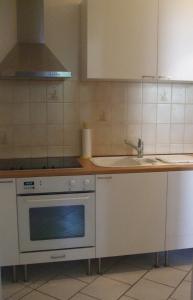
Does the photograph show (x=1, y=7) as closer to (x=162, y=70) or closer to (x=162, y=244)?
(x=162, y=70)

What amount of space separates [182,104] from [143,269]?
1488mm

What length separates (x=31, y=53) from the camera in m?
2.51

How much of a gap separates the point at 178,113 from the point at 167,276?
1.42 meters

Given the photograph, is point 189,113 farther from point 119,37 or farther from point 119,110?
point 119,37

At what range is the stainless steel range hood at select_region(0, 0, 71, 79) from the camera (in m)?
2.36

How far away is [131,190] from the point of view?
2451 mm

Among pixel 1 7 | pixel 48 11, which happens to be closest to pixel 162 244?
pixel 48 11

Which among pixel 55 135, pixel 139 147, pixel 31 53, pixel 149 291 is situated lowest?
pixel 149 291

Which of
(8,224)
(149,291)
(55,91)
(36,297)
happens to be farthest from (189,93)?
(36,297)

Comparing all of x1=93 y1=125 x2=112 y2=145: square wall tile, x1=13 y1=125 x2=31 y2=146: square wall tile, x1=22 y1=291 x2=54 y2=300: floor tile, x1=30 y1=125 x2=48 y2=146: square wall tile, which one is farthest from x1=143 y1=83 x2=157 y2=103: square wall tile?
x1=22 y1=291 x2=54 y2=300: floor tile

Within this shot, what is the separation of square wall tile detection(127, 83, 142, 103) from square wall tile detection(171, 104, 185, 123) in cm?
35

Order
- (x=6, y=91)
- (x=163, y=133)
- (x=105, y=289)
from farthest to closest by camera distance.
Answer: (x=163, y=133)
(x=6, y=91)
(x=105, y=289)

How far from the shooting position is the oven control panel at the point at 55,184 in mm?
2281

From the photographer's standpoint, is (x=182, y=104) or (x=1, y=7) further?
(x=182, y=104)
